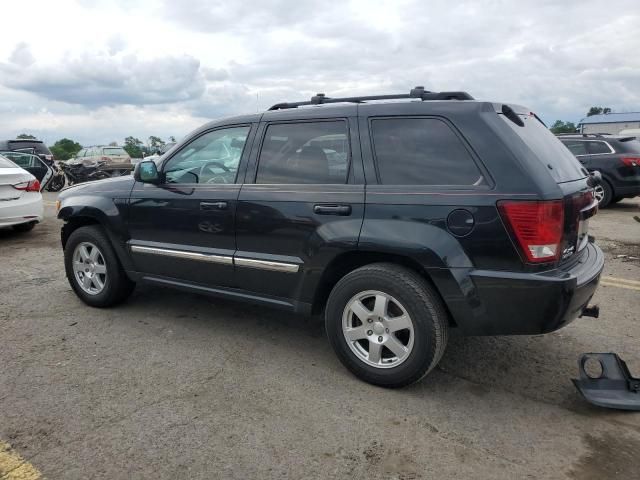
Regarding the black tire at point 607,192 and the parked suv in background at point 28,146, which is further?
the parked suv in background at point 28,146

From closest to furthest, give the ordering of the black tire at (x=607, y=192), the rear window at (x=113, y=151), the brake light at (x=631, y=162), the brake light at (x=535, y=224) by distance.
Result: the brake light at (x=535, y=224)
the brake light at (x=631, y=162)
the black tire at (x=607, y=192)
the rear window at (x=113, y=151)

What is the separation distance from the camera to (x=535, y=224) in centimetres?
280

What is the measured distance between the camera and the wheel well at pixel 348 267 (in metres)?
3.21

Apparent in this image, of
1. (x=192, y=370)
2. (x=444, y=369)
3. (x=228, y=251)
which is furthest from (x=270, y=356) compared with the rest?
(x=444, y=369)

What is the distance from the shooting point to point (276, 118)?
3830 mm

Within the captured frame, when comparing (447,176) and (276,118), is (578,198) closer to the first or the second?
(447,176)

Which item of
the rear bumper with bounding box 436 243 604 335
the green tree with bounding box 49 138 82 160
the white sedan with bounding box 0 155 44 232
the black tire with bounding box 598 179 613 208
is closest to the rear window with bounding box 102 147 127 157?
the white sedan with bounding box 0 155 44 232

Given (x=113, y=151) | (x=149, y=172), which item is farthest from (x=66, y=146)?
(x=149, y=172)

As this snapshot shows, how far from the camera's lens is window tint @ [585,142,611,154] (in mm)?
11547

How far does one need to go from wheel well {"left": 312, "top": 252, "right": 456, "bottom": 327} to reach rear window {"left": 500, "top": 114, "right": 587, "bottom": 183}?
3.18 feet

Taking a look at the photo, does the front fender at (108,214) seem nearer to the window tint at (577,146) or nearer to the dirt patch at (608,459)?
the dirt patch at (608,459)

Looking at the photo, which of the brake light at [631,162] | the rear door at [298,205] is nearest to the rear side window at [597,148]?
the brake light at [631,162]

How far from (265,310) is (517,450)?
2619 millimetres

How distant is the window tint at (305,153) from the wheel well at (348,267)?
52 centimetres
